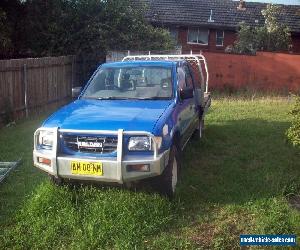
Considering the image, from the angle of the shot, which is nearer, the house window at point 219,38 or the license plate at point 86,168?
the license plate at point 86,168

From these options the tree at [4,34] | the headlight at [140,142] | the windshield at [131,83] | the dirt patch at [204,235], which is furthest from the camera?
the tree at [4,34]

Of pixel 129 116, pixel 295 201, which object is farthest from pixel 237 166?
pixel 129 116

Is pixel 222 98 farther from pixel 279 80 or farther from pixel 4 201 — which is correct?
→ pixel 4 201

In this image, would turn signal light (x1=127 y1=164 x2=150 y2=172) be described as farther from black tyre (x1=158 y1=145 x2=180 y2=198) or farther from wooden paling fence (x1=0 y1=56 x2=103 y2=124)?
wooden paling fence (x1=0 y1=56 x2=103 y2=124)

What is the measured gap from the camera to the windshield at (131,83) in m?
6.26

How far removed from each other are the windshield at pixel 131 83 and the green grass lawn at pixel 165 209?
1392mm

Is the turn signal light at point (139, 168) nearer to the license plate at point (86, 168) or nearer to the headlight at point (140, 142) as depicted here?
the headlight at point (140, 142)

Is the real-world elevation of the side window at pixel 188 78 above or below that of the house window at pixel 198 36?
below

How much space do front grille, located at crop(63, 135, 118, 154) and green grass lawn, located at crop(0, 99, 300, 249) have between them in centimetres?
68

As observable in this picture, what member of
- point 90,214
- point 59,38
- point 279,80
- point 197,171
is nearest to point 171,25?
point 279,80

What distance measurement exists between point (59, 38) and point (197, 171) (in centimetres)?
984

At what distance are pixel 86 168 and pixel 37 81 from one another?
296 inches

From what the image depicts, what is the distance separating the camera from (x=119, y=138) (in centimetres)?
482

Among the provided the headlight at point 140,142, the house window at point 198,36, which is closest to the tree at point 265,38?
the house window at point 198,36
